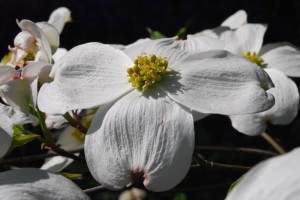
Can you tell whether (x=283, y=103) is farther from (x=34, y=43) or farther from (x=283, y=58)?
(x=34, y=43)

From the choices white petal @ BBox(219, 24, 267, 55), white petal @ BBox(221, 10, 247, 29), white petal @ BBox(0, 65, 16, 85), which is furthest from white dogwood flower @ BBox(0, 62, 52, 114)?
white petal @ BBox(221, 10, 247, 29)

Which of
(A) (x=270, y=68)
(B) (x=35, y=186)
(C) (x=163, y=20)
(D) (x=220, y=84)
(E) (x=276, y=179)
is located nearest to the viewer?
(E) (x=276, y=179)

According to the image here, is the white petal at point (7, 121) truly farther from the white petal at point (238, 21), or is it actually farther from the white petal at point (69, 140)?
the white petal at point (238, 21)

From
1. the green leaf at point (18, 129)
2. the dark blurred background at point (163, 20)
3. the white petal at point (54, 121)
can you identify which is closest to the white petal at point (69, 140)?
the white petal at point (54, 121)

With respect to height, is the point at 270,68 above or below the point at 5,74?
below

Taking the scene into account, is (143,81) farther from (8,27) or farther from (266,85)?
(8,27)

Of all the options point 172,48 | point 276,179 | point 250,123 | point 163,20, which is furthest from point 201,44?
point 163,20

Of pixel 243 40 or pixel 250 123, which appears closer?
pixel 250 123

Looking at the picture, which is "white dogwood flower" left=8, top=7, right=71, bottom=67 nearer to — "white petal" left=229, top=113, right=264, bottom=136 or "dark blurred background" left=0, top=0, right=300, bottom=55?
"white petal" left=229, top=113, right=264, bottom=136
